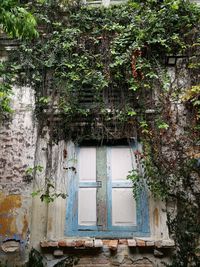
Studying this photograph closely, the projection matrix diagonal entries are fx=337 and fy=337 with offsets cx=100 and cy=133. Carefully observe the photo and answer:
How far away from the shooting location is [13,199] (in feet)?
15.9

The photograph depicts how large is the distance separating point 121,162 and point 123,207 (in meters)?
0.69

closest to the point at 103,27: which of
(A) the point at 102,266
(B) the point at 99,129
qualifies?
(B) the point at 99,129

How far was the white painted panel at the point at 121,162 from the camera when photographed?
5105 mm

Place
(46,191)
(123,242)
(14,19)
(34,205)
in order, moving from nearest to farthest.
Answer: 1. (14,19)
2. (123,242)
3. (46,191)
4. (34,205)

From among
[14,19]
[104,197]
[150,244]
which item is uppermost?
[14,19]

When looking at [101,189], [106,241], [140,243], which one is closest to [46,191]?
[101,189]

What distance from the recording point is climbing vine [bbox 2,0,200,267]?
4859 millimetres

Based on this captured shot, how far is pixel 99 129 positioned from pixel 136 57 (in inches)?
55.0

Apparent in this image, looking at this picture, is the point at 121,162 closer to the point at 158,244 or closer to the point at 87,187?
the point at 87,187

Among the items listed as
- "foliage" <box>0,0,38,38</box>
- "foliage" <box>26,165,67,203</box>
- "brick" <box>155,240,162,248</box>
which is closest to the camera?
"foliage" <box>0,0,38,38</box>

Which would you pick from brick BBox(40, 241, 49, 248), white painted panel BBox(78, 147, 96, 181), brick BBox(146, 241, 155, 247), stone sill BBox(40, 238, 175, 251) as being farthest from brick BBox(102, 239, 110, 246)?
white painted panel BBox(78, 147, 96, 181)

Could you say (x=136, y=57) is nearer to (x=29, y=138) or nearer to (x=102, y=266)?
(x=29, y=138)

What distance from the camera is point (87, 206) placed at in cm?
492

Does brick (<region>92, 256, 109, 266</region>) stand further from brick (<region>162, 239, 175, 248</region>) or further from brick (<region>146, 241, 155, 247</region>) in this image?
brick (<region>162, 239, 175, 248</region>)
